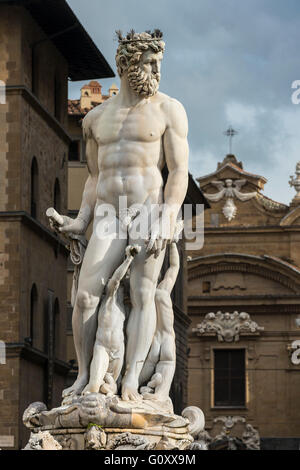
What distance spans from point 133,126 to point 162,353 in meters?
2.08

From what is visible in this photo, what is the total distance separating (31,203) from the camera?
35219 millimetres

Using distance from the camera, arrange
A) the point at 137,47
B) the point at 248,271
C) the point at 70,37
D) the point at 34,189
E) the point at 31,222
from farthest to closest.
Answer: the point at 248,271 → the point at 70,37 → the point at 34,189 → the point at 31,222 → the point at 137,47

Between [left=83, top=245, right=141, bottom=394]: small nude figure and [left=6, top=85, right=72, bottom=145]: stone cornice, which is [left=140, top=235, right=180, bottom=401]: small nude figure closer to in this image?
[left=83, top=245, right=141, bottom=394]: small nude figure

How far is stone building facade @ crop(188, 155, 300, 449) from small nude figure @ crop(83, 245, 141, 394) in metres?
44.0

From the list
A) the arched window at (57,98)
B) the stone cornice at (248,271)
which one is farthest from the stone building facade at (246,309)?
the arched window at (57,98)

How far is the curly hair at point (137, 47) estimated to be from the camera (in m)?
13.4

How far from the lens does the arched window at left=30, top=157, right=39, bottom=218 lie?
116ft

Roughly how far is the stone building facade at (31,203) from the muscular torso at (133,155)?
18787 millimetres

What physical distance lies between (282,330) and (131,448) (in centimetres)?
4606

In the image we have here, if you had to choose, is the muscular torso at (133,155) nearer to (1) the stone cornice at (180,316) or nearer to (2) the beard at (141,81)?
(2) the beard at (141,81)

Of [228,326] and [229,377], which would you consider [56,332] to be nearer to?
[228,326]

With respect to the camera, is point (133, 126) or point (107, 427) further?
point (133, 126)

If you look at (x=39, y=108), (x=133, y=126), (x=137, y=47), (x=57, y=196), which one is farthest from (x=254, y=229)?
(x=137, y=47)

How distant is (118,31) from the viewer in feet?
44.2
